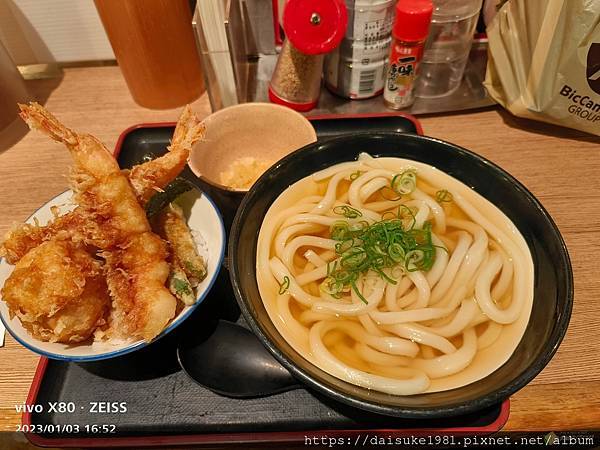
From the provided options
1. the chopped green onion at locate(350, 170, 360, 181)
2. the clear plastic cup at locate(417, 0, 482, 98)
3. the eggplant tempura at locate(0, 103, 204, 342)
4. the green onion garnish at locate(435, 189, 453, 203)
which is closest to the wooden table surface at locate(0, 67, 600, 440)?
the clear plastic cup at locate(417, 0, 482, 98)

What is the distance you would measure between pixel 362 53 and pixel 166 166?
2.55ft

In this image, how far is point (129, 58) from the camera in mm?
1463

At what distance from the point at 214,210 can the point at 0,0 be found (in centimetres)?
122

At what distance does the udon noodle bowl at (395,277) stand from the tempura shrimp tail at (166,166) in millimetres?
253

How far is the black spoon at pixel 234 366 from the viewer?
93 cm

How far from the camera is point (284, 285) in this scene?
3.06 feet

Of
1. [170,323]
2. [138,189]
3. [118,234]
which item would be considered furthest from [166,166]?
[170,323]

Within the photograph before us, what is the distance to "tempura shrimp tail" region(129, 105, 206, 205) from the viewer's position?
102cm

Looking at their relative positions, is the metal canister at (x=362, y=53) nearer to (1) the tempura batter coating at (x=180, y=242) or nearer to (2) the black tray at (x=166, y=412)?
(1) the tempura batter coating at (x=180, y=242)

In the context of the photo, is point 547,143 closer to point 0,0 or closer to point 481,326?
point 481,326

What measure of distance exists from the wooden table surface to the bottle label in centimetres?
11

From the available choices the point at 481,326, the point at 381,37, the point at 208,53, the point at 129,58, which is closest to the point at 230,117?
the point at 208,53

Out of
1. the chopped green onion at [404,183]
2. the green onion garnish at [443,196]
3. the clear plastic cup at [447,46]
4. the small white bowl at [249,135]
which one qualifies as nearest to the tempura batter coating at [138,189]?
the small white bowl at [249,135]
